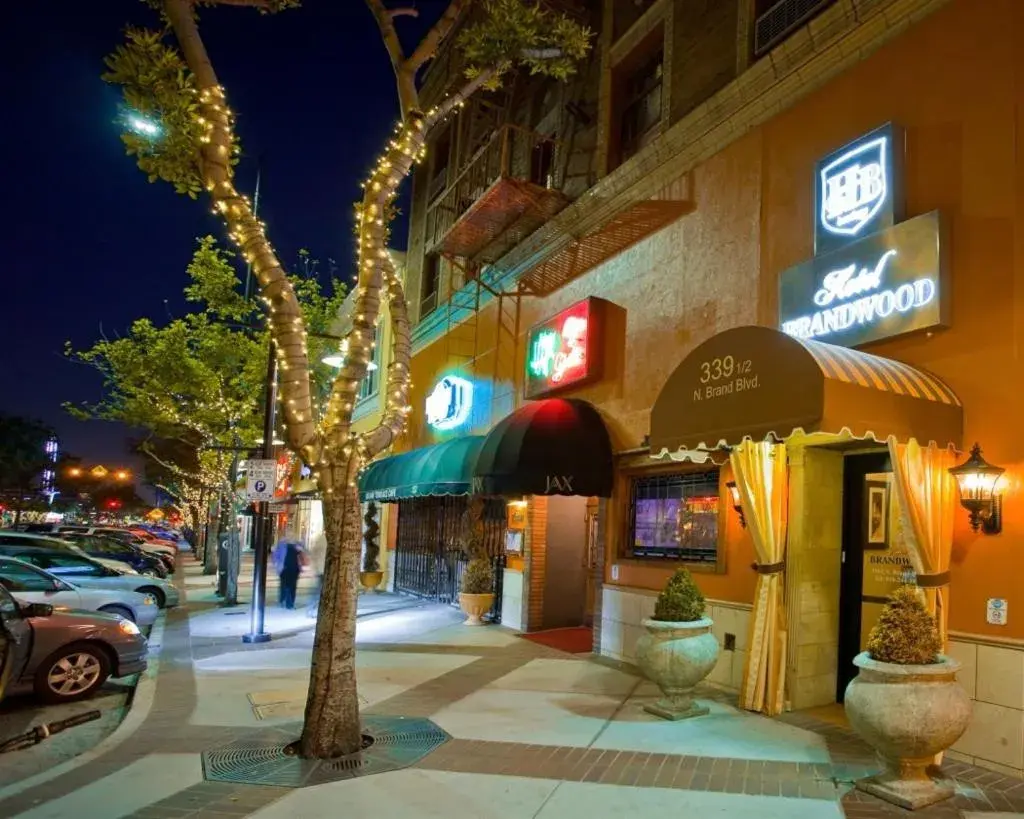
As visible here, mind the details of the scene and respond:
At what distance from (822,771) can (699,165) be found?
742 cm

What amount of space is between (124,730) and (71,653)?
1891 mm

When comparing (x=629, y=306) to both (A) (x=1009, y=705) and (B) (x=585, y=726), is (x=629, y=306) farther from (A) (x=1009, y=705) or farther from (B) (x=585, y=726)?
(A) (x=1009, y=705)

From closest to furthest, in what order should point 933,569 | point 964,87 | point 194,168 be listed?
point 933,569, point 964,87, point 194,168

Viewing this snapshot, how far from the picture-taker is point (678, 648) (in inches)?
289

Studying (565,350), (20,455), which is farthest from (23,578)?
(20,455)

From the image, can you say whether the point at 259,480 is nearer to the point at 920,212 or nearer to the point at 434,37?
the point at 434,37

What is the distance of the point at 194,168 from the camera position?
25.1ft

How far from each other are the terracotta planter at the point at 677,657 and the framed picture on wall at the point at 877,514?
2042 millimetres

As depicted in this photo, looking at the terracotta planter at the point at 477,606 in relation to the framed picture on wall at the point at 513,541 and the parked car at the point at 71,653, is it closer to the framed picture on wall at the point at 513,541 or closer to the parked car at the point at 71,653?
the framed picture on wall at the point at 513,541

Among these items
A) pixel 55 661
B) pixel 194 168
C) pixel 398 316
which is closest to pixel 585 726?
pixel 398 316

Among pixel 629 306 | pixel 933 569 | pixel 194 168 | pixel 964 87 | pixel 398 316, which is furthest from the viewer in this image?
pixel 629 306

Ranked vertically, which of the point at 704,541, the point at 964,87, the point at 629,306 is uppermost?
the point at 964,87

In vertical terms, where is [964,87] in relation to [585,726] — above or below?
above

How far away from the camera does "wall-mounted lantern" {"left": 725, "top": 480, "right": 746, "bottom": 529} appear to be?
8.77m
